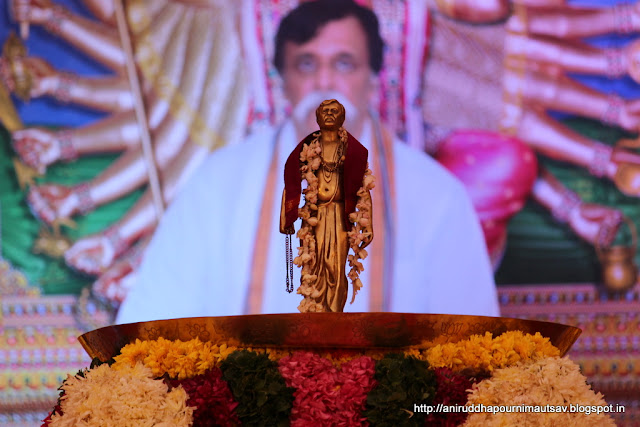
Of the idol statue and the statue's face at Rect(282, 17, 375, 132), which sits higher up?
the statue's face at Rect(282, 17, 375, 132)

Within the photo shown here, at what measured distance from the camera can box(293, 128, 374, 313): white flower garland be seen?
5.06 metres

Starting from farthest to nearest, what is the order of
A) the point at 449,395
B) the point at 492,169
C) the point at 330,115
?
the point at 492,169, the point at 330,115, the point at 449,395

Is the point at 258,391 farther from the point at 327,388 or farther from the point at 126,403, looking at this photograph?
the point at 126,403

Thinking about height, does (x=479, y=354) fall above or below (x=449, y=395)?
above

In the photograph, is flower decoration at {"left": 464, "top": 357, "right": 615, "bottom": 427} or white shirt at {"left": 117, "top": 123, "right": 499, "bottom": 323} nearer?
flower decoration at {"left": 464, "top": 357, "right": 615, "bottom": 427}

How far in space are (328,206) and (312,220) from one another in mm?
118

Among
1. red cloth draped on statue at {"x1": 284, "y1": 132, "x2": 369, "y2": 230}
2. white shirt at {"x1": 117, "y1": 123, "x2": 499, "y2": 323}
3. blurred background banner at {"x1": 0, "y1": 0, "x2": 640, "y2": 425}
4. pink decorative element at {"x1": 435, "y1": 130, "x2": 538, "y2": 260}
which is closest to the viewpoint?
red cloth draped on statue at {"x1": 284, "y1": 132, "x2": 369, "y2": 230}

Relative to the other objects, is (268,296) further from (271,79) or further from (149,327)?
(149,327)

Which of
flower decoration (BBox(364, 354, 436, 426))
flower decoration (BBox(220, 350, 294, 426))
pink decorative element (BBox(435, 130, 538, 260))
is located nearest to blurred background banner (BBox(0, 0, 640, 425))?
pink decorative element (BBox(435, 130, 538, 260))

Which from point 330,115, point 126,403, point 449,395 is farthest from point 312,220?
point 126,403

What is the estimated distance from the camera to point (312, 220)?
5129 mm

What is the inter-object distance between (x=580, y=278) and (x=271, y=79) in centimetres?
303

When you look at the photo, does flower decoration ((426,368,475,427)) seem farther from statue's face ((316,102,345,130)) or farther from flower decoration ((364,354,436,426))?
statue's face ((316,102,345,130))

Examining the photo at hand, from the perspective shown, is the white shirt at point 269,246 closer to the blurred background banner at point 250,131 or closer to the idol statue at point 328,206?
the blurred background banner at point 250,131
